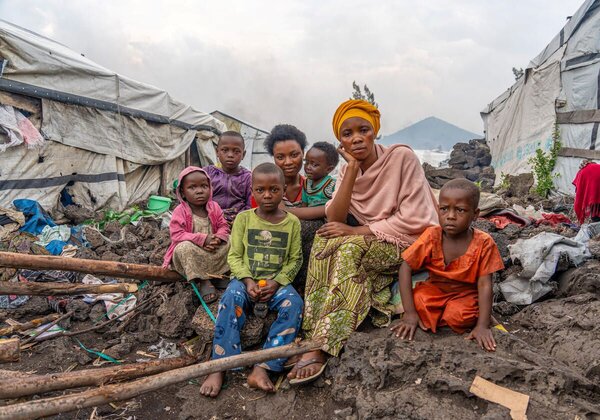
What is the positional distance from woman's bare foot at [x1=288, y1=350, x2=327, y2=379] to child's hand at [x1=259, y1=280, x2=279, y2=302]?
473 millimetres

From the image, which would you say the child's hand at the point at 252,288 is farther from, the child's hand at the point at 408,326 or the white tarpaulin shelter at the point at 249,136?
the white tarpaulin shelter at the point at 249,136

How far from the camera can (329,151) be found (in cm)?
346

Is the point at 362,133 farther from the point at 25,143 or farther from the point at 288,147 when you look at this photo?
the point at 25,143

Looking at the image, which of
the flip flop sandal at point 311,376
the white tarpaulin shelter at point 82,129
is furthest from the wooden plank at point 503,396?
the white tarpaulin shelter at point 82,129

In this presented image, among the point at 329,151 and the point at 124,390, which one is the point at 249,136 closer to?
the point at 329,151

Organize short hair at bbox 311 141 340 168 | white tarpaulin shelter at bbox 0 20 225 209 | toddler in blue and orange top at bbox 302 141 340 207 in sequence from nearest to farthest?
toddler in blue and orange top at bbox 302 141 340 207, short hair at bbox 311 141 340 168, white tarpaulin shelter at bbox 0 20 225 209

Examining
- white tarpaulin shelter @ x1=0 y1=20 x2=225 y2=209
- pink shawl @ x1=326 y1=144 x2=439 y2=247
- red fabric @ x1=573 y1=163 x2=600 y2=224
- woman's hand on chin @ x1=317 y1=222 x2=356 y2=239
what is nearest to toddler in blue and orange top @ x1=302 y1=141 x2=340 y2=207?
pink shawl @ x1=326 y1=144 x2=439 y2=247

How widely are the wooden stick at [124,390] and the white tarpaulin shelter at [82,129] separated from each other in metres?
5.41

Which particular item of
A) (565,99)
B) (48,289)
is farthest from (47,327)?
(565,99)

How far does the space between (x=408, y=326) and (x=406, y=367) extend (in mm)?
327

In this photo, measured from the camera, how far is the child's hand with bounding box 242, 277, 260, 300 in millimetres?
2488

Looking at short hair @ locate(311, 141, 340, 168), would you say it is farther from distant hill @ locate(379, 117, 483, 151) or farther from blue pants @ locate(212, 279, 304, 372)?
distant hill @ locate(379, 117, 483, 151)

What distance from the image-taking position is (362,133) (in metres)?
2.67

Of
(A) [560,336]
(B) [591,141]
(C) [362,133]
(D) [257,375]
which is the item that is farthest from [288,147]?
(B) [591,141]
